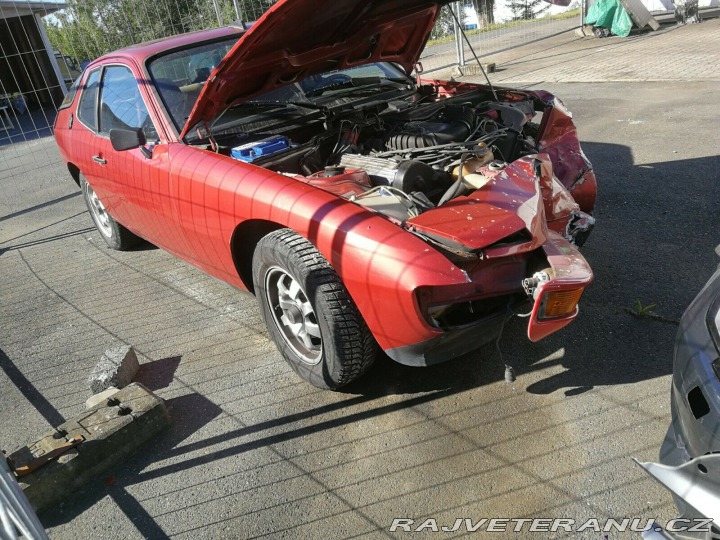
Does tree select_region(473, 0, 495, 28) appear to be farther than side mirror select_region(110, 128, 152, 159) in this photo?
Yes

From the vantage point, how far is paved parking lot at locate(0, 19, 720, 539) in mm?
2416

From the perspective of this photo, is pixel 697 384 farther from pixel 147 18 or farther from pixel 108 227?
pixel 147 18

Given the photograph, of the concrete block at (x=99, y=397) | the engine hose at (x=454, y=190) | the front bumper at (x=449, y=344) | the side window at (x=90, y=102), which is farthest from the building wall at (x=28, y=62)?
the front bumper at (x=449, y=344)

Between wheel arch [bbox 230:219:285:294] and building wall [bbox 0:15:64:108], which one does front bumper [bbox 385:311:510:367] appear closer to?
wheel arch [bbox 230:219:285:294]

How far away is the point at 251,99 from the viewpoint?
383 cm

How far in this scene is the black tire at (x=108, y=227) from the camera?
5323mm

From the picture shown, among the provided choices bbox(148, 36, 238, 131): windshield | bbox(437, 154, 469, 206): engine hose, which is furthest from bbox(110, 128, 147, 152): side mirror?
bbox(437, 154, 469, 206): engine hose

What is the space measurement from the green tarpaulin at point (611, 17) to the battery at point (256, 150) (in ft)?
45.2

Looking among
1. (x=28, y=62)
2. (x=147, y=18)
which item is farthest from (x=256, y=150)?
(x=28, y=62)

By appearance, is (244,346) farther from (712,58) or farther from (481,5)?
(481,5)

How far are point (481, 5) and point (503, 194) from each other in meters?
18.5

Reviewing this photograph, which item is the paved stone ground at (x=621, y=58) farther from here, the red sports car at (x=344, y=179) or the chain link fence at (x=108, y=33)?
the red sports car at (x=344, y=179)

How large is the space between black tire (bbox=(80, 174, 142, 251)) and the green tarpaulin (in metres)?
13.4

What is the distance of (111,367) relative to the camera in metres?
3.36
